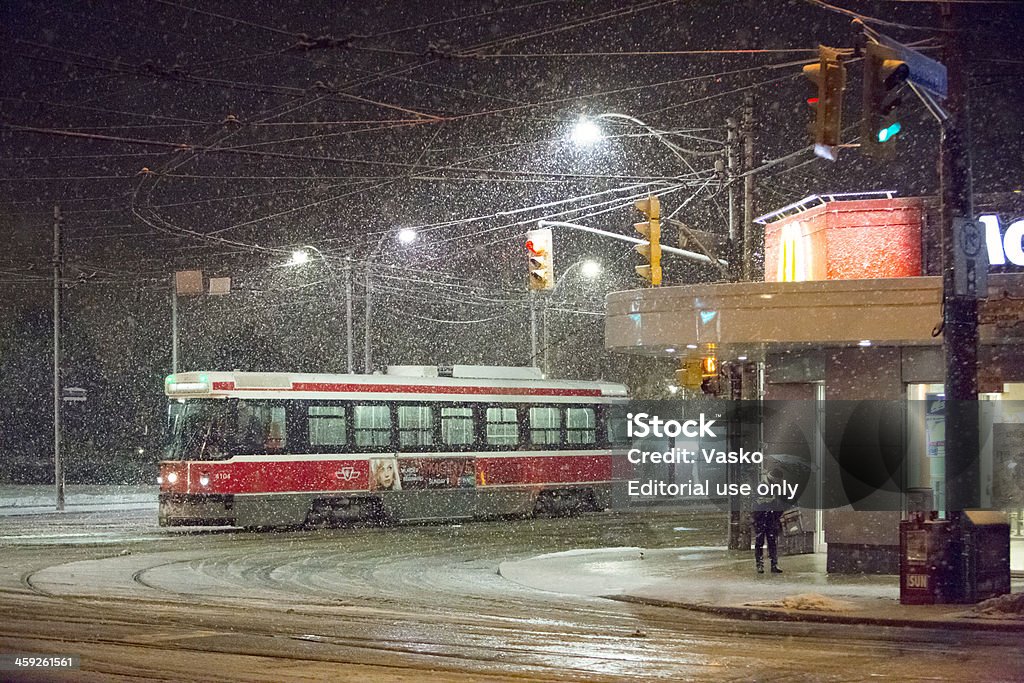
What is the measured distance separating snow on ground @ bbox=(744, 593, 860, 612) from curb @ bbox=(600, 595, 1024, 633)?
23 centimetres

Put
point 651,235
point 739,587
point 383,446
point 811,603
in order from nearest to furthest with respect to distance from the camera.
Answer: point 811,603
point 739,587
point 651,235
point 383,446

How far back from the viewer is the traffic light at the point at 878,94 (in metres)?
12.7

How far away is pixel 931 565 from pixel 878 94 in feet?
17.6

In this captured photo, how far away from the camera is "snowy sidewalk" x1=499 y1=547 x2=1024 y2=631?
13898 millimetres

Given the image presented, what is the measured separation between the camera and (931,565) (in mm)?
14797

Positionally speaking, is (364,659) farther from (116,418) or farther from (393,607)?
(116,418)

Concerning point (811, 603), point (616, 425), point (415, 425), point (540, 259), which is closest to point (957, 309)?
point (811, 603)

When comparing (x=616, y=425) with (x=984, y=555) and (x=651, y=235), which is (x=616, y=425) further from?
(x=984, y=555)

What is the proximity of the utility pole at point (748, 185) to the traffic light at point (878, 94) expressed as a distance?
8549 millimetres

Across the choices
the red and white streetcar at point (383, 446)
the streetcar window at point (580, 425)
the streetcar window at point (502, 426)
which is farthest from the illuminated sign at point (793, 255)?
the streetcar window at point (580, 425)

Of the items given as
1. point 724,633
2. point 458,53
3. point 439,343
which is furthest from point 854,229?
point 439,343

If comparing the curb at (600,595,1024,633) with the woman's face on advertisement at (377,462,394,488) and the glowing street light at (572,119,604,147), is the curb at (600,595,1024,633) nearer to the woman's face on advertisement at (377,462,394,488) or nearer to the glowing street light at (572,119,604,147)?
the glowing street light at (572,119,604,147)

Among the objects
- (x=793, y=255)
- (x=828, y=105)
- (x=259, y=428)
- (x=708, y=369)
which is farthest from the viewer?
(x=259, y=428)

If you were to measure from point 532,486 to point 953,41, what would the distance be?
2005 centimetres
